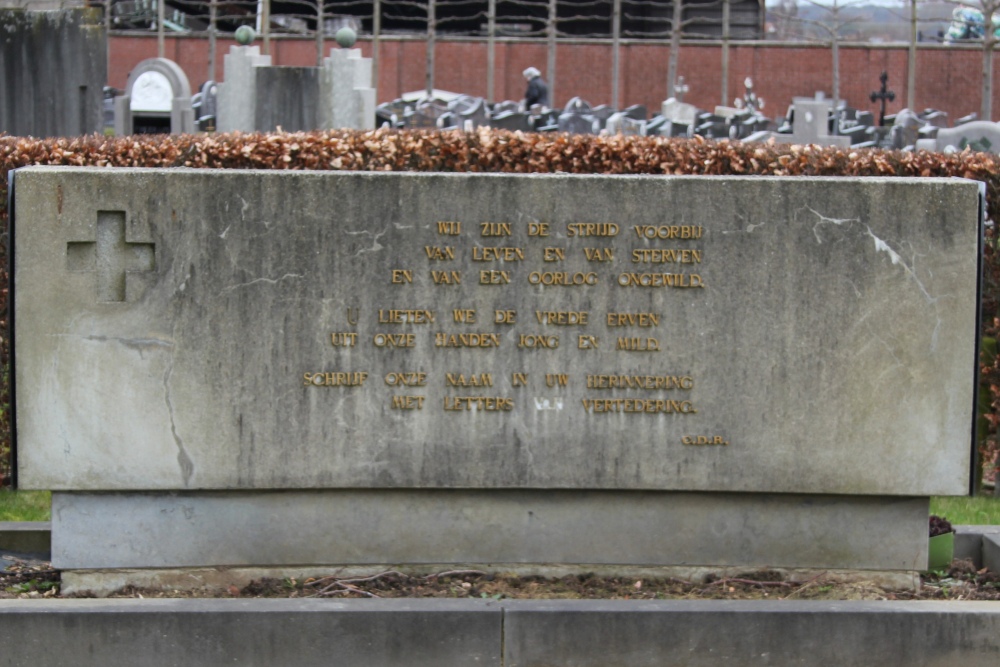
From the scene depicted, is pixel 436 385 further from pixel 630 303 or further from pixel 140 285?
pixel 140 285

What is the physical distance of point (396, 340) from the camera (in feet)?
19.1

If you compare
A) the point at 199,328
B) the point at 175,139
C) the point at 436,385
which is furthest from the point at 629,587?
the point at 175,139

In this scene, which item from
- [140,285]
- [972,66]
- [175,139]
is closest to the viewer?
[140,285]

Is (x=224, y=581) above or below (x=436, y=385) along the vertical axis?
below

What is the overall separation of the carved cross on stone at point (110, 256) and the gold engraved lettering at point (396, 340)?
41.3 inches

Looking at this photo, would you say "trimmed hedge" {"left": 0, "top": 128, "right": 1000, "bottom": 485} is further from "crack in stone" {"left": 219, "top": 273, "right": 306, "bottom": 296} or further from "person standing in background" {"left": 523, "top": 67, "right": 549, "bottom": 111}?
"person standing in background" {"left": 523, "top": 67, "right": 549, "bottom": 111}

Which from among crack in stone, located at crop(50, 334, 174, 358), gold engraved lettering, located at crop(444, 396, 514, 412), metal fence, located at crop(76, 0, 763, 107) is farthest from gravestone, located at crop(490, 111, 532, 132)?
crack in stone, located at crop(50, 334, 174, 358)

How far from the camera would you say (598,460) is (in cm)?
586

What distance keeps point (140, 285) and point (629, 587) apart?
261cm

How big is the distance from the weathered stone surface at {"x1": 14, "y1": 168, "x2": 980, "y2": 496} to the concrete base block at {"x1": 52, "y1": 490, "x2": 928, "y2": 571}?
0.12 metres

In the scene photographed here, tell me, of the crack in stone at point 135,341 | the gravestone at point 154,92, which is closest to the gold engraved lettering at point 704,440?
the crack in stone at point 135,341

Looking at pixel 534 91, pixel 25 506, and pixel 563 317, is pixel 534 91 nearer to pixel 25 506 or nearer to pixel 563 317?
pixel 25 506

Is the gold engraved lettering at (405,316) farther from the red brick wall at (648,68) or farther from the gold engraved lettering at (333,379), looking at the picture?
the red brick wall at (648,68)

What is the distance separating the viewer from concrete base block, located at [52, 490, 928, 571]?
19.2 ft
